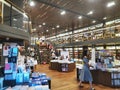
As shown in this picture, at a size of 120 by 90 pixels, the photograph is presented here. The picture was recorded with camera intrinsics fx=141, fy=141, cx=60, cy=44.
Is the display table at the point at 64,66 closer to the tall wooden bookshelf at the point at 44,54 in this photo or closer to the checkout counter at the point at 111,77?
the checkout counter at the point at 111,77

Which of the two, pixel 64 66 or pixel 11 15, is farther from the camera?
pixel 64 66

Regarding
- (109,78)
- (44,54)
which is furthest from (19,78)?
(44,54)

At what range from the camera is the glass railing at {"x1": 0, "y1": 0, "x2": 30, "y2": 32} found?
5.14 metres

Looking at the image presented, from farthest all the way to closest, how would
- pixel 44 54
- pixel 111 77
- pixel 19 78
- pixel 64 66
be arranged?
1. pixel 44 54
2. pixel 64 66
3. pixel 111 77
4. pixel 19 78

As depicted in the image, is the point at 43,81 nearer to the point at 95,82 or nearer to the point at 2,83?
the point at 2,83

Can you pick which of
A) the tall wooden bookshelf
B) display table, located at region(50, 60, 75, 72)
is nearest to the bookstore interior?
display table, located at region(50, 60, 75, 72)

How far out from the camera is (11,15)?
532 cm

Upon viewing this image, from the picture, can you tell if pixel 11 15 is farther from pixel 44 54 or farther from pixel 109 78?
pixel 44 54

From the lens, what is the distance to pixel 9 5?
545 cm

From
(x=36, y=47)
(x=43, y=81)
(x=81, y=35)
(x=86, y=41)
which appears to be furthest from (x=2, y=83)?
(x=36, y=47)

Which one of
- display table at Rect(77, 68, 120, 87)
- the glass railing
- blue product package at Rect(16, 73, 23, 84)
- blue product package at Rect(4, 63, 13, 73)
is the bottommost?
display table at Rect(77, 68, 120, 87)

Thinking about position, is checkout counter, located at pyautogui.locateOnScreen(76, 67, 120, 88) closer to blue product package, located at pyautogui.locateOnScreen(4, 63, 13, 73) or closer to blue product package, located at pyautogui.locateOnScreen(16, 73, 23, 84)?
blue product package, located at pyautogui.locateOnScreen(16, 73, 23, 84)

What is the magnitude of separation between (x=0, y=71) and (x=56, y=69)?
769 cm

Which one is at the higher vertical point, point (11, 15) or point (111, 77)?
point (11, 15)
